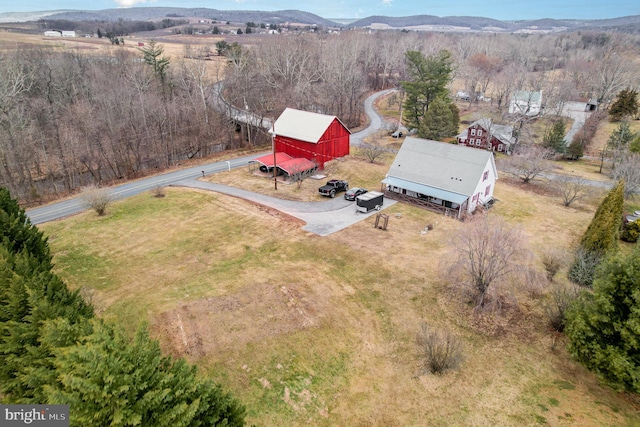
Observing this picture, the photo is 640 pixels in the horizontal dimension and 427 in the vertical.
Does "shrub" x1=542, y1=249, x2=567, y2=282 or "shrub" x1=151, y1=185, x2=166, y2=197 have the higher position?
"shrub" x1=542, y1=249, x2=567, y2=282

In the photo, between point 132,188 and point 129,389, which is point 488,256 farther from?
point 132,188

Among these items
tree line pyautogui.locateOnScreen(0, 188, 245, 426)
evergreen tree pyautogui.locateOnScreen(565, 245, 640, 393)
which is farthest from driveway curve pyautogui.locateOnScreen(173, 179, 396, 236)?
tree line pyautogui.locateOnScreen(0, 188, 245, 426)

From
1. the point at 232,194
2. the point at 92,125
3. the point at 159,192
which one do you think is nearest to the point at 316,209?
the point at 232,194

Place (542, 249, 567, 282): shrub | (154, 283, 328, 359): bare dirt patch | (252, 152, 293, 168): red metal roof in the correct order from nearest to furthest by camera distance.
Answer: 1. (154, 283, 328, 359): bare dirt patch
2. (542, 249, 567, 282): shrub
3. (252, 152, 293, 168): red metal roof

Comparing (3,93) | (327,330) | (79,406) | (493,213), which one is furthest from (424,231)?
(3,93)

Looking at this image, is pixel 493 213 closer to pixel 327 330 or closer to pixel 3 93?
pixel 327 330

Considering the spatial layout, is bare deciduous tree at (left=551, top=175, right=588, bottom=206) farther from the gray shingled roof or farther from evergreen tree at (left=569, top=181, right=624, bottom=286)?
evergreen tree at (left=569, top=181, right=624, bottom=286)
